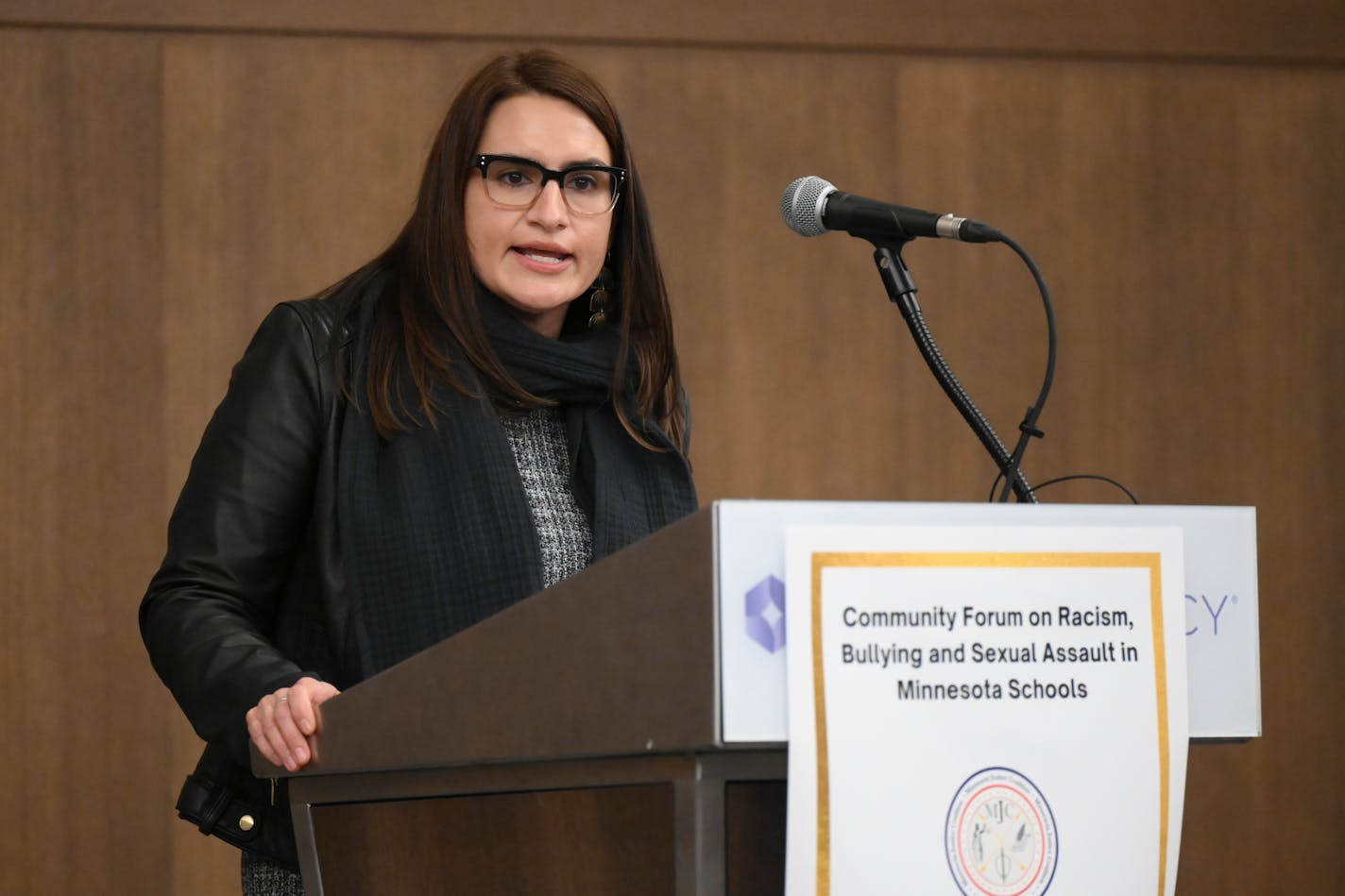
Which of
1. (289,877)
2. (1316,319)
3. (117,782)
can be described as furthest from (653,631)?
(1316,319)

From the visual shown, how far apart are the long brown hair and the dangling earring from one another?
0.5 inches

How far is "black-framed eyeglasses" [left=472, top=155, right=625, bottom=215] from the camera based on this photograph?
1.64 meters

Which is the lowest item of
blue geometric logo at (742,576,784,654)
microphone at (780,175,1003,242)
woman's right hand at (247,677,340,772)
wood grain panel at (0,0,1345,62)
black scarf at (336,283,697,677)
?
woman's right hand at (247,677,340,772)

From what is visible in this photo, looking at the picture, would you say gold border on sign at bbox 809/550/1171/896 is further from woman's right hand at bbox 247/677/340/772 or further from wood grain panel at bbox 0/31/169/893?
wood grain panel at bbox 0/31/169/893

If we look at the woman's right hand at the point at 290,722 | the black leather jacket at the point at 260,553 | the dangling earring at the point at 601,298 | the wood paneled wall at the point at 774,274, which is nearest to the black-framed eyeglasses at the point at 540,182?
the dangling earring at the point at 601,298

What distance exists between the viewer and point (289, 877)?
4.93 ft

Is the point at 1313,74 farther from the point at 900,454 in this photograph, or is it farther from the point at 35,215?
the point at 35,215

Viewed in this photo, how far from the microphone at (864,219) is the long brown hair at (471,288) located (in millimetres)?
347

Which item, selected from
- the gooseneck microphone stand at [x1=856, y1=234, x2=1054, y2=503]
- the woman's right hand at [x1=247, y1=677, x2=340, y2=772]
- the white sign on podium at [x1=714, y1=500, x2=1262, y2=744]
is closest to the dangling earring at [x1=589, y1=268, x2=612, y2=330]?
the gooseneck microphone stand at [x1=856, y1=234, x2=1054, y2=503]

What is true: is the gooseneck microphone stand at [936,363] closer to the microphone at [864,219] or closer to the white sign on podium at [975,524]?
the microphone at [864,219]

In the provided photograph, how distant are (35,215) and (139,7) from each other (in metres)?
0.46

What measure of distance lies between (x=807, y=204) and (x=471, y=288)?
41 centimetres

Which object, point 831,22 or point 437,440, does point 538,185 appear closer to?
point 437,440

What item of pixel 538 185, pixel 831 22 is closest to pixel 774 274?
pixel 831 22
